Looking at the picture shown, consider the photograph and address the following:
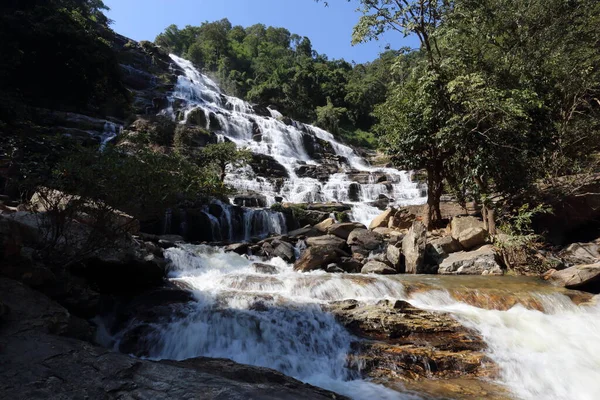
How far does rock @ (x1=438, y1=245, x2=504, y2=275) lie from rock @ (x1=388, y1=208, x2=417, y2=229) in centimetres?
435

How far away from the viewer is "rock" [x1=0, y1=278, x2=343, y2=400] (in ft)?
8.63

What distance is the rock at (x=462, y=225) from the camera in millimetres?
11106

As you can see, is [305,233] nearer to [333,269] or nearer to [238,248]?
[238,248]

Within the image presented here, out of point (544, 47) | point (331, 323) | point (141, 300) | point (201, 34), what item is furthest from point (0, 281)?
point (201, 34)

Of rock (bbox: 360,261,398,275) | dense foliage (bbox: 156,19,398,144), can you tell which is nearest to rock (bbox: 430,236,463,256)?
rock (bbox: 360,261,398,275)

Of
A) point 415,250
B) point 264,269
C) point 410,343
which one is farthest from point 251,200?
point 410,343

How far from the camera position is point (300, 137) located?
3041 centimetres

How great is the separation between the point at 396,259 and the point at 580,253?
5.26m

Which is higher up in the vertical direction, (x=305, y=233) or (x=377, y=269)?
(x=305, y=233)

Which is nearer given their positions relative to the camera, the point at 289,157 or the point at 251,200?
the point at 251,200

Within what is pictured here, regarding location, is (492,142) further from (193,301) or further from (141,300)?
(141,300)

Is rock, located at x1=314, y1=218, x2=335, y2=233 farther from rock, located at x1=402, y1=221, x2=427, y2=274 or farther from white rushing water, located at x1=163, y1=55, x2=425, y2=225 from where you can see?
rock, located at x1=402, y1=221, x2=427, y2=274

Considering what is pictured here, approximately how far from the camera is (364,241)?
11.9 metres

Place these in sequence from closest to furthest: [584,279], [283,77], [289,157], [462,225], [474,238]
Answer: [584,279]
[474,238]
[462,225]
[289,157]
[283,77]
